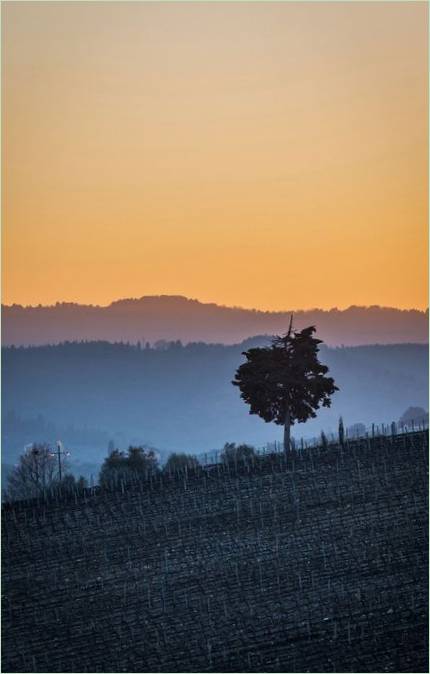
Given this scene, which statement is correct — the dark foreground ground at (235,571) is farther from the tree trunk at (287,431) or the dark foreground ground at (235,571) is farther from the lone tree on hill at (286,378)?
the lone tree on hill at (286,378)

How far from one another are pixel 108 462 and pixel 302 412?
38103 millimetres

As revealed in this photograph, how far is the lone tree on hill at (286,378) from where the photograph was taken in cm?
8556

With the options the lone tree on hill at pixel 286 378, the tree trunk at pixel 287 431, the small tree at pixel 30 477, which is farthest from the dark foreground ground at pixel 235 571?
the small tree at pixel 30 477

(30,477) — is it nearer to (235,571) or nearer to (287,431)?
(287,431)

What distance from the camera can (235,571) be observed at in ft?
217

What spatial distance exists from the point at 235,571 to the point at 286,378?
20.9 metres

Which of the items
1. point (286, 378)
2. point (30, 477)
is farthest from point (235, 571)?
point (30, 477)

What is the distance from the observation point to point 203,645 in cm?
6003

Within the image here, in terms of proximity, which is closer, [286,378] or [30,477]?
[286,378]

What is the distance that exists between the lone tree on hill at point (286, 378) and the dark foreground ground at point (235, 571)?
684cm

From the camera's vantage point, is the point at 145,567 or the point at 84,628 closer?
the point at 84,628

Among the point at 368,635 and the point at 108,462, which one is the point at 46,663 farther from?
the point at 108,462

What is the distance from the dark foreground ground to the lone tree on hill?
22.4ft

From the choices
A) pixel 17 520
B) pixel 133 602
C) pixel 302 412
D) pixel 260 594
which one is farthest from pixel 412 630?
pixel 302 412
